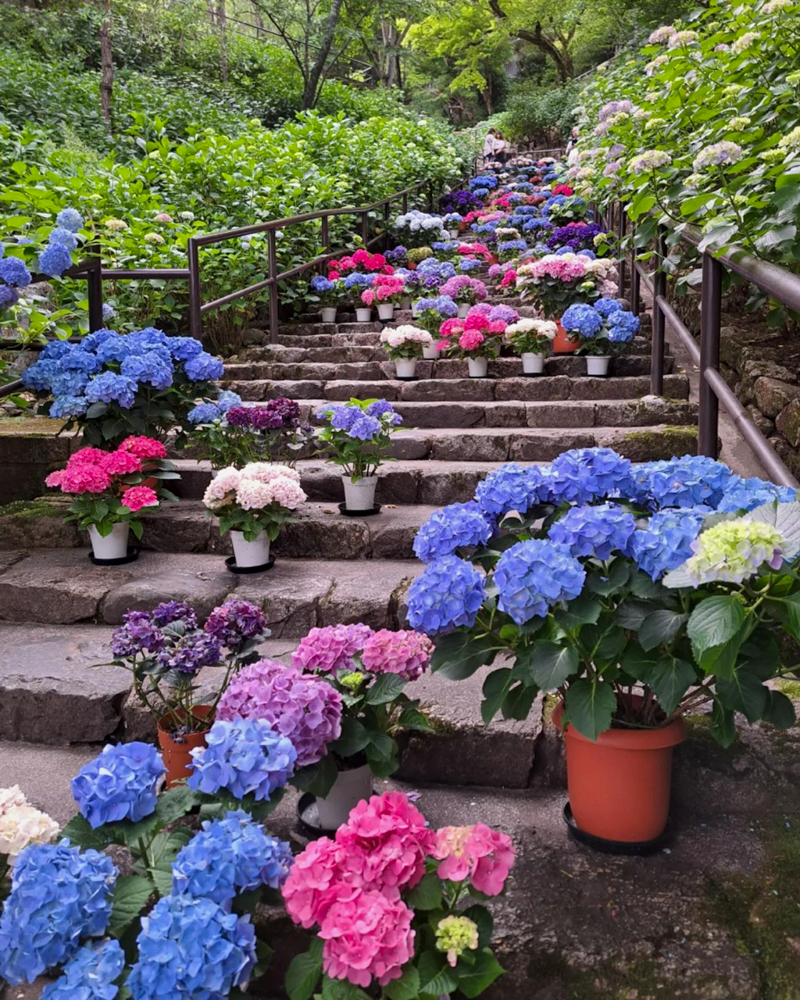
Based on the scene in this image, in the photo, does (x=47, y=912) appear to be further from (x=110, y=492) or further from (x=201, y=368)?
(x=201, y=368)

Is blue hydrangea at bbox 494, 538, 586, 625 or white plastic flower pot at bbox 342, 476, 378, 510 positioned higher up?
blue hydrangea at bbox 494, 538, 586, 625

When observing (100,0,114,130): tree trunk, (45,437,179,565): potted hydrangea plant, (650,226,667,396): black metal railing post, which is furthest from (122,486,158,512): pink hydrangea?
(100,0,114,130): tree trunk

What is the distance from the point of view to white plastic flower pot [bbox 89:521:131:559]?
10.0ft

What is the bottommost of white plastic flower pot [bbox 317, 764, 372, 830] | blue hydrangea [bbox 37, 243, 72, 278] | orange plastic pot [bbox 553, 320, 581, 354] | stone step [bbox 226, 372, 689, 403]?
white plastic flower pot [bbox 317, 764, 372, 830]

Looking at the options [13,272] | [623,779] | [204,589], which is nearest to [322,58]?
[13,272]

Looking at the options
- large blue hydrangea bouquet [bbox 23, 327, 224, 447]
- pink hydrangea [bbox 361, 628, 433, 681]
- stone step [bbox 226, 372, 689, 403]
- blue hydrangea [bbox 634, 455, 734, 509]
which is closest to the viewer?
blue hydrangea [bbox 634, 455, 734, 509]

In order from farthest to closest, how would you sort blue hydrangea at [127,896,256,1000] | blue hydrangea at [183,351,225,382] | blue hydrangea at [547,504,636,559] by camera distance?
blue hydrangea at [183,351,225,382], blue hydrangea at [547,504,636,559], blue hydrangea at [127,896,256,1000]

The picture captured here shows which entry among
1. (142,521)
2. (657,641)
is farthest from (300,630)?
(657,641)

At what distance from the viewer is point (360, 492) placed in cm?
327

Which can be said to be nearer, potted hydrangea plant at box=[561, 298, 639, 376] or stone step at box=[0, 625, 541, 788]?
stone step at box=[0, 625, 541, 788]

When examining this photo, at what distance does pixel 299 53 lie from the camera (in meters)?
15.0

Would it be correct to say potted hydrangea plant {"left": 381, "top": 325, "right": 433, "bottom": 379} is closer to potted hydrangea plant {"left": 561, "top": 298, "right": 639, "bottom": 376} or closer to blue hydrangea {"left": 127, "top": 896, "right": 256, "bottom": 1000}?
potted hydrangea plant {"left": 561, "top": 298, "right": 639, "bottom": 376}

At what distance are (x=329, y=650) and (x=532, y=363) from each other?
3.34m

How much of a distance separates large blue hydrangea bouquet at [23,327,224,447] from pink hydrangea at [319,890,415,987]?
235 cm
